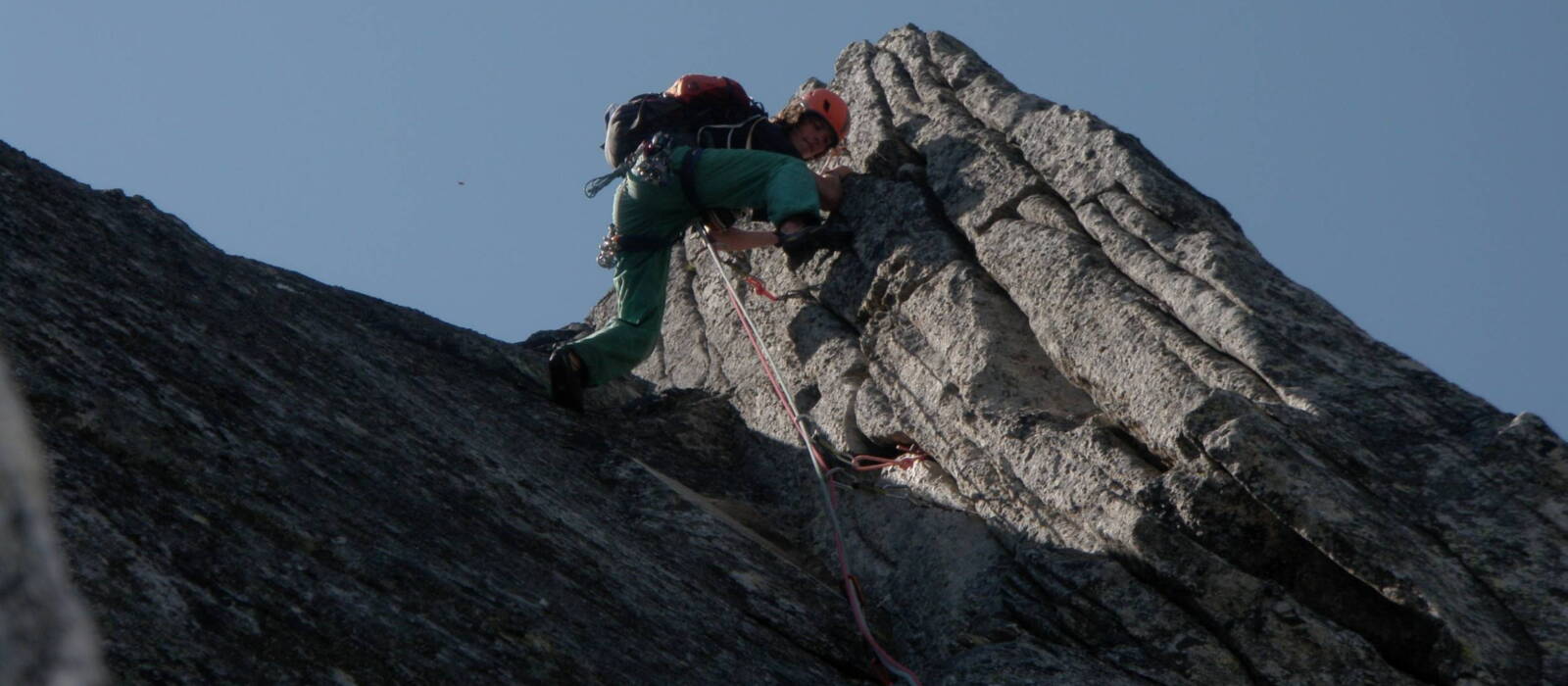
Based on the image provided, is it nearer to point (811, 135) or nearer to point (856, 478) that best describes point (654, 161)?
point (811, 135)

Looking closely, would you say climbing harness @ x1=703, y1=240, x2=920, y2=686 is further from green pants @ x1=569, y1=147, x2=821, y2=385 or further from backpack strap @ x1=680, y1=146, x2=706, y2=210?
backpack strap @ x1=680, y1=146, x2=706, y2=210

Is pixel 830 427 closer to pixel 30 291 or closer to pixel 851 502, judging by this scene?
pixel 851 502

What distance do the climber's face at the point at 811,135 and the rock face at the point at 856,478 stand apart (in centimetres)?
172

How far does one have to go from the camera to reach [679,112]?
39.2ft

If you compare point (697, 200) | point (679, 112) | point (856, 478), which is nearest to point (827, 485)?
point (856, 478)

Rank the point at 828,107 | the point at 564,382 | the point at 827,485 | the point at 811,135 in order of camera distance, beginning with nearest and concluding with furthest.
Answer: the point at 827,485 < the point at 564,382 < the point at 828,107 < the point at 811,135

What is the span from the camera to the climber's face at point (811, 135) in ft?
40.1

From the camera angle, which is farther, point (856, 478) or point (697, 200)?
point (697, 200)

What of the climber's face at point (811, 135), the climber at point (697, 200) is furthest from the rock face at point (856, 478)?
the climber's face at point (811, 135)

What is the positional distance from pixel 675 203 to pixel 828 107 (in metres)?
1.56

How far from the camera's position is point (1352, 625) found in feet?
21.5

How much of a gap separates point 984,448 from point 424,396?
3121 millimetres

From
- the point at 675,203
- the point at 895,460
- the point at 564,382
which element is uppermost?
the point at 675,203

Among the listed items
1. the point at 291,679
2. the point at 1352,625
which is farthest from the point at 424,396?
the point at 1352,625
